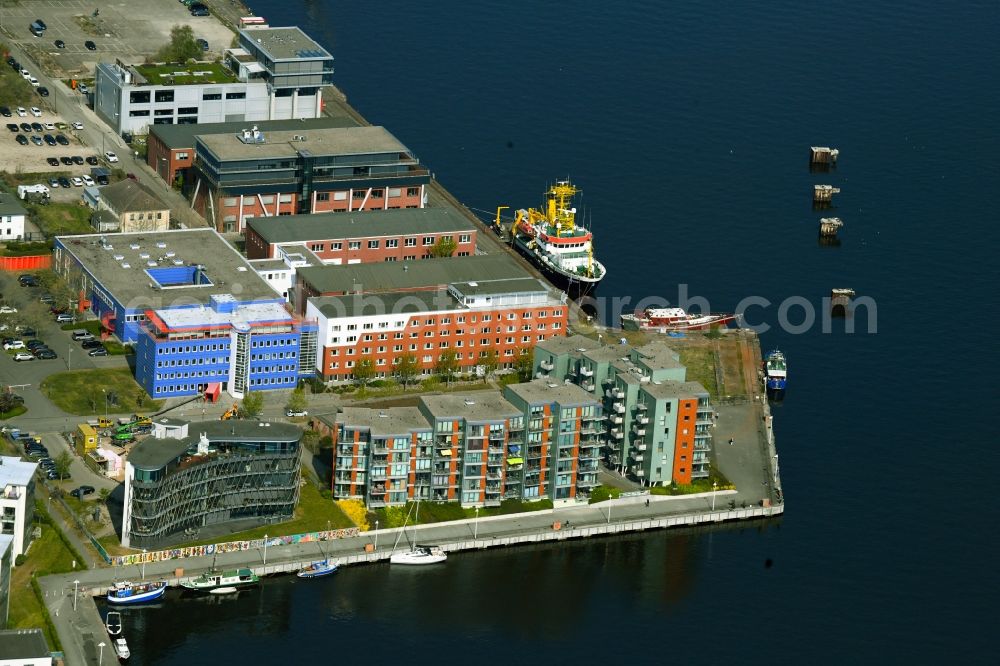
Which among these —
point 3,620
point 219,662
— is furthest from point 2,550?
point 219,662

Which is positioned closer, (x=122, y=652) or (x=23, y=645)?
(x=23, y=645)

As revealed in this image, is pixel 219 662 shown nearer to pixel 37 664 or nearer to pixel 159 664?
pixel 159 664

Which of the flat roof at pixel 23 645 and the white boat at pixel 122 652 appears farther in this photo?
the white boat at pixel 122 652

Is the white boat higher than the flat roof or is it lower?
lower

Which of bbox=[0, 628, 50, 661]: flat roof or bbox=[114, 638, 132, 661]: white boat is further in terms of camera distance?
bbox=[114, 638, 132, 661]: white boat

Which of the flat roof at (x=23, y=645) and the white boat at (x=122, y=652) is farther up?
the flat roof at (x=23, y=645)

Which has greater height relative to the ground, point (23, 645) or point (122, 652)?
point (23, 645)
